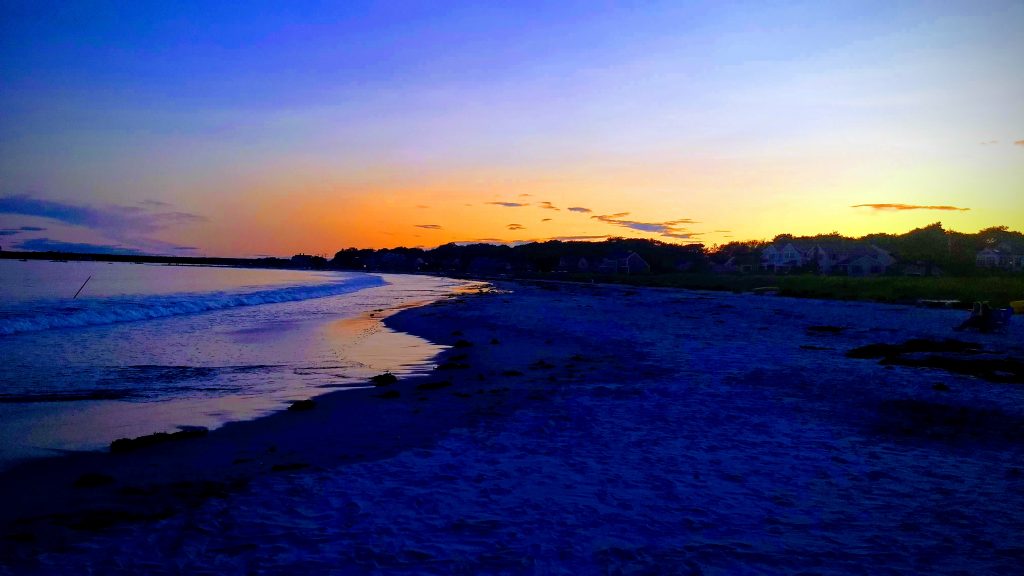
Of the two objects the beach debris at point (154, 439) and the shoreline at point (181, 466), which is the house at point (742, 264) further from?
the beach debris at point (154, 439)

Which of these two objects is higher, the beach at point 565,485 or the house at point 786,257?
the house at point 786,257

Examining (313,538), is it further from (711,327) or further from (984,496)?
(711,327)

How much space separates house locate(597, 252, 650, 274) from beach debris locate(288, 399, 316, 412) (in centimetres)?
12251

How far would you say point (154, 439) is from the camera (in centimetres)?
777

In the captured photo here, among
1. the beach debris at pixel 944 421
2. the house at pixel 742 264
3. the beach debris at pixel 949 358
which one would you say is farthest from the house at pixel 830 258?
the beach debris at pixel 944 421

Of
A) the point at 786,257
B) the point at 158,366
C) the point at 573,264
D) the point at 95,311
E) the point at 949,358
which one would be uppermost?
the point at 786,257

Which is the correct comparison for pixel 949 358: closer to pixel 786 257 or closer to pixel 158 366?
pixel 158 366

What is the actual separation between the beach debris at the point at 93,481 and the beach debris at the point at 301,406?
140 inches

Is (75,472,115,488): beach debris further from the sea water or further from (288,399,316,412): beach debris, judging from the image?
(288,399,316,412): beach debris

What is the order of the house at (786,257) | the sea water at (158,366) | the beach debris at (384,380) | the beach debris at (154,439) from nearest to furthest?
the beach debris at (154,439) < the sea water at (158,366) < the beach debris at (384,380) < the house at (786,257)

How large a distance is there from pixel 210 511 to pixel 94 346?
15176 mm

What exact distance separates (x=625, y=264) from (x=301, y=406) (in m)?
126

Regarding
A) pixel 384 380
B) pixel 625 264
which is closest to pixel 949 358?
pixel 384 380

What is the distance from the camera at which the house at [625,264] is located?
13050cm
